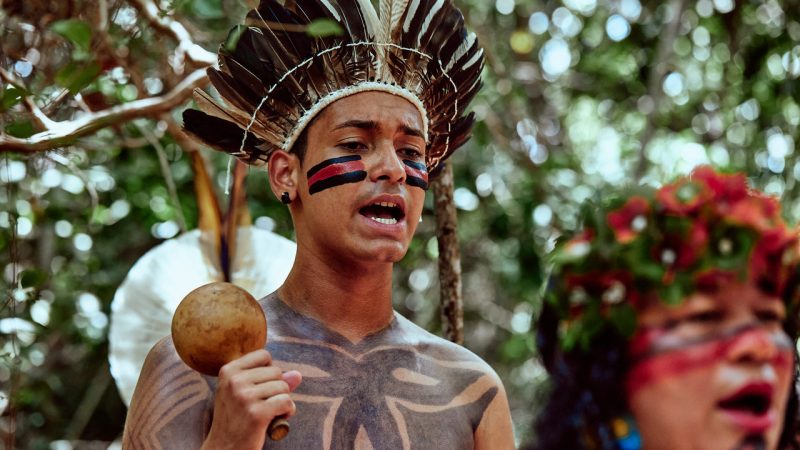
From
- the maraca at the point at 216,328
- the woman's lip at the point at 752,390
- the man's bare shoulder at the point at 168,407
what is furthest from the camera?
the man's bare shoulder at the point at 168,407

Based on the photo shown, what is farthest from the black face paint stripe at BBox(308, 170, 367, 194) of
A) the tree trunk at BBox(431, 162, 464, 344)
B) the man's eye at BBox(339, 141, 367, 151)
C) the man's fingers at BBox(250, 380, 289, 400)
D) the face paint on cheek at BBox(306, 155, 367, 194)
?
the tree trunk at BBox(431, 162, 464, 344)

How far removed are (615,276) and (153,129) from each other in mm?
4754

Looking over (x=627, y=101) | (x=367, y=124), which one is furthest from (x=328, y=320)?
(x=627, y=101)

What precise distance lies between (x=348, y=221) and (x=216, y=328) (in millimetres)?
772

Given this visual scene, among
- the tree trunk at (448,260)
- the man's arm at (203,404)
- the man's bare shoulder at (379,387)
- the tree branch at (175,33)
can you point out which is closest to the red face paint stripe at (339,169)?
the man's bare shoulder at (379,387)

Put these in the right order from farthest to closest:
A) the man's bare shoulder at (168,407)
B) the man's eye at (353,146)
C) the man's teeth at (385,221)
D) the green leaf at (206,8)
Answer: the green leaf at (206,8) < the man's eye at (353,146) < the man's teeth at (385,221) < the man's bare shoulder at (168,407)

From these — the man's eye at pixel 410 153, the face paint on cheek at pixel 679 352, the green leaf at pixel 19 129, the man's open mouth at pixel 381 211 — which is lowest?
the man's open mouth at pixel 381 211

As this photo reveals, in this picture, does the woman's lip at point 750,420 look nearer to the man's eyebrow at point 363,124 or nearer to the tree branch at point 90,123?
the man's eyebrow at point 363,124

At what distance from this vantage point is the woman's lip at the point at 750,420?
1.62 metres

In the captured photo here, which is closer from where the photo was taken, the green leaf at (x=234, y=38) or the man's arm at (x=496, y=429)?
the man's arm at (x=496, y=429)

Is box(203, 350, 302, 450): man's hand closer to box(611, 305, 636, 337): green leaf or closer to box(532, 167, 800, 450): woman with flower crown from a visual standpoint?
box(532, 167, 800, 450): woman with flower crown

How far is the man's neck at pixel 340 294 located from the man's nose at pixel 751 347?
5.40ft

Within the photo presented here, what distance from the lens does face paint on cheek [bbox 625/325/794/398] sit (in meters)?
1.62

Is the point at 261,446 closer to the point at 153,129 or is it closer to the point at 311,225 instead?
the point at 311,225
